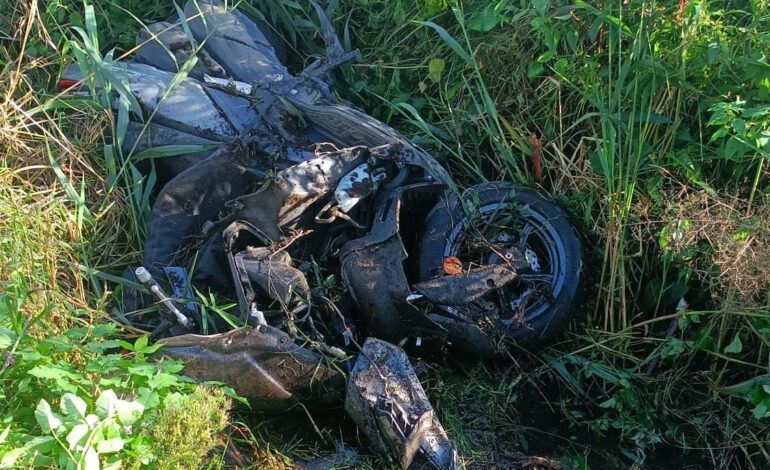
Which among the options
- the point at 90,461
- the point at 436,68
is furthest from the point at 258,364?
the point at 436,68

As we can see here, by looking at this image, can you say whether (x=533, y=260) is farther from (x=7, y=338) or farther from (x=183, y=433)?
(x=7, y=338)

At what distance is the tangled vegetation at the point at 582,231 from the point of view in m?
3.07

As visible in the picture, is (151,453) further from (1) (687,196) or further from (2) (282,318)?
(1) (687,196)

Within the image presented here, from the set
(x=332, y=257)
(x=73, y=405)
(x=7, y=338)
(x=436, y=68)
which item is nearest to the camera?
(x=73, y=405)

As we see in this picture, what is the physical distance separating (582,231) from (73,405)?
2291 mm

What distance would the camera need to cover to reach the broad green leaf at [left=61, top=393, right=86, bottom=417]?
248 cm

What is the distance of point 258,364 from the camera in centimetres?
312

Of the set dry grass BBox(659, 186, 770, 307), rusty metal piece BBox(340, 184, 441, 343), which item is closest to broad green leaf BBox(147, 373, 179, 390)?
rusty metal piece BBox(340, 184, 441, 343)

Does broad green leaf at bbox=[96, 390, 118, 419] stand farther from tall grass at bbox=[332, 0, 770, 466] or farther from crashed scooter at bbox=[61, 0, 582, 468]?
tall grass at bbox=[332, 0, 770, 466]

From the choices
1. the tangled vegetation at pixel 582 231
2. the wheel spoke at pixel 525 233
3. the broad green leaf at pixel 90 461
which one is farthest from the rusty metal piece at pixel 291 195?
the broad green leaf at pixel 90 461

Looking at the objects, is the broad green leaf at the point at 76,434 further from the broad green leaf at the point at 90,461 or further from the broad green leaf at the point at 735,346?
the broad green leaf at the point at 735,346

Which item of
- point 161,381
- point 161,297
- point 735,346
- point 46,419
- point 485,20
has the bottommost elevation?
point 735,346

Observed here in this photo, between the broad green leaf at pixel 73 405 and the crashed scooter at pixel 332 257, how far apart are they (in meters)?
0.64

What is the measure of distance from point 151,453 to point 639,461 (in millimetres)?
1908
